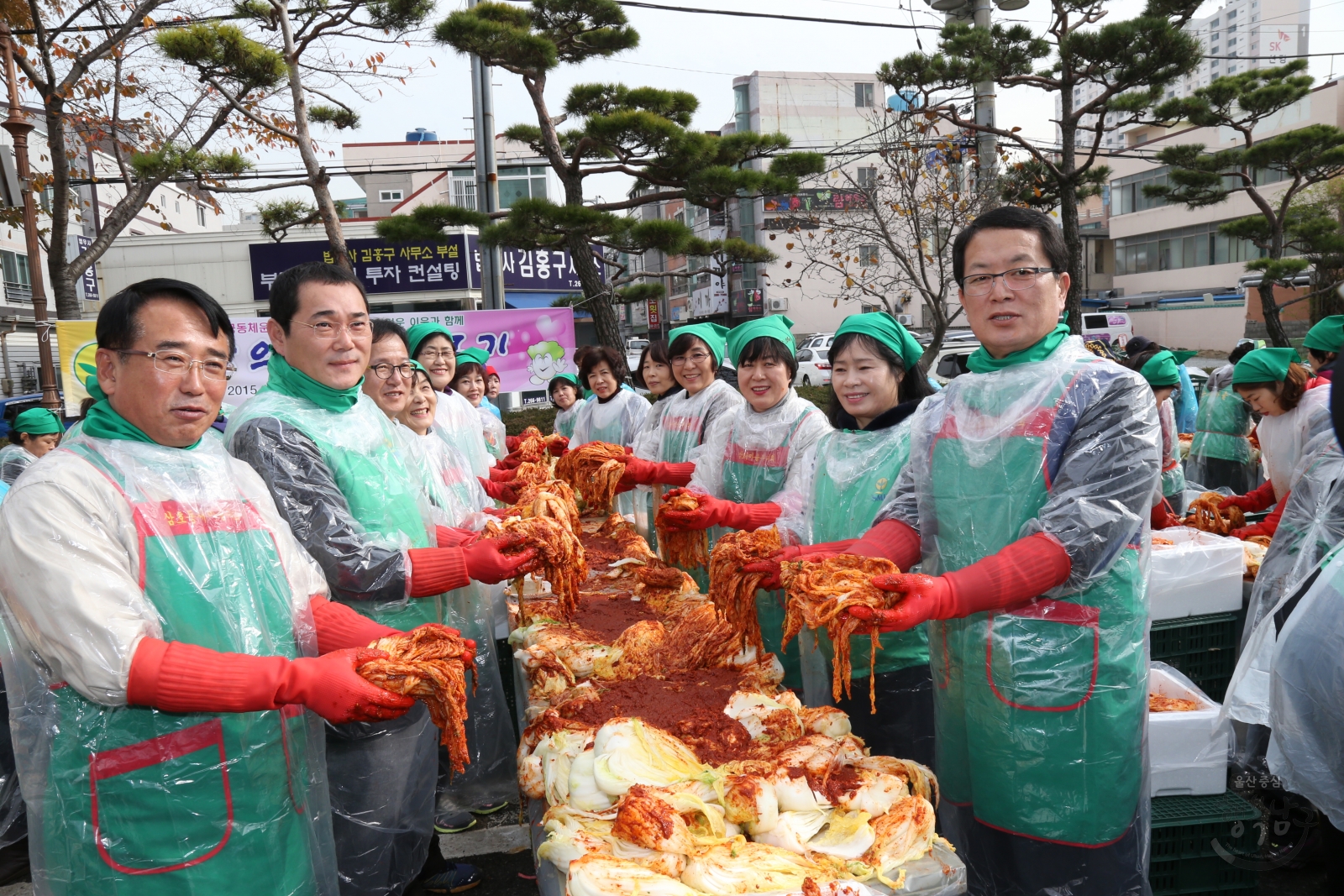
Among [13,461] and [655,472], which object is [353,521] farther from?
[13,461]

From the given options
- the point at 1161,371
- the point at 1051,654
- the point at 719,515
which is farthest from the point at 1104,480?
the point at 1161,371


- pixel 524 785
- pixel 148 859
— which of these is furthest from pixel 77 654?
pixel 524 785

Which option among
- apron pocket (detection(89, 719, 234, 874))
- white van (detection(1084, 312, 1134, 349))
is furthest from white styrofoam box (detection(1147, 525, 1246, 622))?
white van (detection(1084, 312, 1134, 349))

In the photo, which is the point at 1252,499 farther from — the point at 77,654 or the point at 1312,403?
the point at 77,654

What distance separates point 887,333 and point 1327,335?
3.59 m

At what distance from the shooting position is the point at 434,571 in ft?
8.65

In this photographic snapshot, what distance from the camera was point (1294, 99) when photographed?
15977mm

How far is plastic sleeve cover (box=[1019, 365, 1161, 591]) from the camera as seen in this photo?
2.13 m

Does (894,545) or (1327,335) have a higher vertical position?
(1327,335)

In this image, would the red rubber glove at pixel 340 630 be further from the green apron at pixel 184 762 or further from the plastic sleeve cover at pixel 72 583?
the plastic sleeve cover at pixel 72 583

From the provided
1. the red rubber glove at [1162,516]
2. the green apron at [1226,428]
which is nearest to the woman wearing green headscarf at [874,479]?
the red rubber glove at [1162,516]

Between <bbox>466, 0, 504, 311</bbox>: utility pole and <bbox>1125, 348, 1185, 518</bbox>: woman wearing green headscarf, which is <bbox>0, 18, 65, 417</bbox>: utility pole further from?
<bbox>1125, 348, 1185, 518</bbox>: woman wearing green headscarf

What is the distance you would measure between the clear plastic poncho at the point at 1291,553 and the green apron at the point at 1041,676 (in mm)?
619

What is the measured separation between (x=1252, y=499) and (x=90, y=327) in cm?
985
